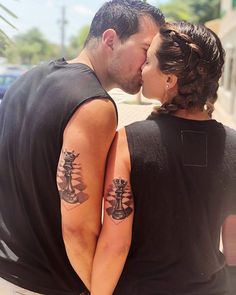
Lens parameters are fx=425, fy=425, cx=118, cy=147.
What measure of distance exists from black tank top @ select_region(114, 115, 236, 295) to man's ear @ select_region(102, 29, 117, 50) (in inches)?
13.6

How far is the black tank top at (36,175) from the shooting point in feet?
3.97

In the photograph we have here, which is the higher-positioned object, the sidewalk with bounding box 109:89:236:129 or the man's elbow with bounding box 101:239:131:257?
the sidewalk with bounding box 109:89:236:129

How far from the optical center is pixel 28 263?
4.39ft

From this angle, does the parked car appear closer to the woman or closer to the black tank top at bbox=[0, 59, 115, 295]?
the black tank top at bbox=[0, 59, 115, 295]

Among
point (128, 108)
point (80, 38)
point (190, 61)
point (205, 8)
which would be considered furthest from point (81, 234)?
point (205, 8)

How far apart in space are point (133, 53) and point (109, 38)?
92 mm

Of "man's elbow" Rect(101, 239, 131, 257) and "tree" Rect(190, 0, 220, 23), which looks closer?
"man's elbow" Rect(101, 239, 131, 257)

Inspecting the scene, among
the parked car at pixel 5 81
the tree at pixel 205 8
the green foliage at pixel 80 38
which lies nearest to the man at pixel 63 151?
the green foliage at pixel 80 38

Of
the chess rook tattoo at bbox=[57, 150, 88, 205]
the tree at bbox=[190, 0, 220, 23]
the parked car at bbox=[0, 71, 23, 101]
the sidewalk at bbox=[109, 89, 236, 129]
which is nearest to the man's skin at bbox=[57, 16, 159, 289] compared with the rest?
the chess rook tattoo at bbox=[57, 150, 88, 205]

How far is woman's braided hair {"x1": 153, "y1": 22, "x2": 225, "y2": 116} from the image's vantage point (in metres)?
1.12

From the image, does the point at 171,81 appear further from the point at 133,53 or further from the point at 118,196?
the point at 118,196

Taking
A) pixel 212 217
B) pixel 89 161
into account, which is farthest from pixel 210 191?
pixel 89 161

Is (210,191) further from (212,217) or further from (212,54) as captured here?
(212,54)

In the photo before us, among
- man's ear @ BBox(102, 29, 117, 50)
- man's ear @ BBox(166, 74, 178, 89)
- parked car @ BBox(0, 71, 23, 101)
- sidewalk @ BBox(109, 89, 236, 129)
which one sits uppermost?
man's ear @ BBox(102, 29, 117, 50)
